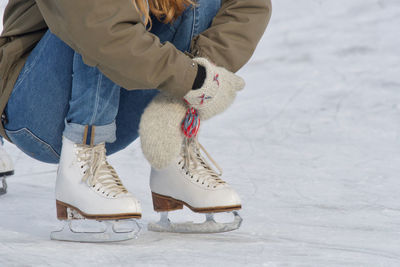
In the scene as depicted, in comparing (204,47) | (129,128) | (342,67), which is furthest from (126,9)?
(342,67)

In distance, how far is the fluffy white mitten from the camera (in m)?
1.11

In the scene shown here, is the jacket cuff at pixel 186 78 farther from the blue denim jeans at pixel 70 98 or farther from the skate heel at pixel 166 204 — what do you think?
the skate heel at pixel 166 204

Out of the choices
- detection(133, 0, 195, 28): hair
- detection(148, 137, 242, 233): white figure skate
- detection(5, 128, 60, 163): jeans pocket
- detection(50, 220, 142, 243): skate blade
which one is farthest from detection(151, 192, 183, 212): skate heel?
detection(133, 0, 195, 28): hair

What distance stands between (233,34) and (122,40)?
31 centimetres

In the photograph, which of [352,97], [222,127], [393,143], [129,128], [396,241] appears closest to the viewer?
[396,241]

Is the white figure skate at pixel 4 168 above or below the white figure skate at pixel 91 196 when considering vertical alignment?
below

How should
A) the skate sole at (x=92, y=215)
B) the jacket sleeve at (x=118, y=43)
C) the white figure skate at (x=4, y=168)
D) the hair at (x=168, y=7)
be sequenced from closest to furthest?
the jacket sleeve at (x=118, y=43), the skate sole at (x=92, y=215), the hair at (x=168, y=7), the white figure skate at (x=4, y=168)

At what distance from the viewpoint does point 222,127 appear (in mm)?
2752

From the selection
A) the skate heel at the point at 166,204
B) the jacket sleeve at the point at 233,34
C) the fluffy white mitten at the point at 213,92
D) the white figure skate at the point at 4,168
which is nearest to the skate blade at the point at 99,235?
the skate heel at the point at 166,204

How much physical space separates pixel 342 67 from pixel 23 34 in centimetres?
268

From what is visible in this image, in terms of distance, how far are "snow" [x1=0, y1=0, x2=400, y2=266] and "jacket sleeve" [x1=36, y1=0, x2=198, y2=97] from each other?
0.29 metres

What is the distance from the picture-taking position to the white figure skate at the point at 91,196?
110cm

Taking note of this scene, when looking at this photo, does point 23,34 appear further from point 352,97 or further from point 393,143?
point 352,97

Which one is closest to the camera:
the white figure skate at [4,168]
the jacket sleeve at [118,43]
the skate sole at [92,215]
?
the jacket sleeve at [118,43]
